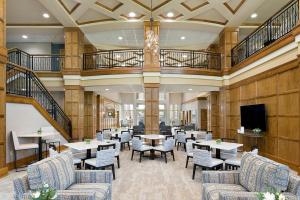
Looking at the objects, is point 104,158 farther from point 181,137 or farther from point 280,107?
point 181,137

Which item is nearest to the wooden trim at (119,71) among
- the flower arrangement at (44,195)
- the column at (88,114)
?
the column at (88,114)

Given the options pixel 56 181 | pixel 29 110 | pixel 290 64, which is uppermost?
pixel 290 64

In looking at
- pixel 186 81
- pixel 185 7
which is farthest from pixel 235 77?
pixel 185 7

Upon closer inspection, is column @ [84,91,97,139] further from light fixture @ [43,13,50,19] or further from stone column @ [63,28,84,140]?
light fixture @ [43,13,50,19]

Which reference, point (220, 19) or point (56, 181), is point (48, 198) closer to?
point (56, 181)

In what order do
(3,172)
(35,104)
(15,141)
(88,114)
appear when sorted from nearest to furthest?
(3,172) → (15,141) → (35,104) → (88,114)

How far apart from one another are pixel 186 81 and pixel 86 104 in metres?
5.60

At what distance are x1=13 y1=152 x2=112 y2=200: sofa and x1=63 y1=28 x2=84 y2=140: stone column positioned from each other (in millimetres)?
7145

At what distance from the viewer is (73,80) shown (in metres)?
10.1

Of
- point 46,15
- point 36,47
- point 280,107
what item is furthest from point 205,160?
point 36,47

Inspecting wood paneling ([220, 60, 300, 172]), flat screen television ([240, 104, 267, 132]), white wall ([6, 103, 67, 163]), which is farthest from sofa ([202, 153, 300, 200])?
white wall ([6, 103, 67, 163])

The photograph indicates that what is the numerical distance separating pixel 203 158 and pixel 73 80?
719cm

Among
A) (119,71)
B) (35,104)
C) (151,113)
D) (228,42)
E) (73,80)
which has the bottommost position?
(151,113)

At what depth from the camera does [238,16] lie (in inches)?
355
